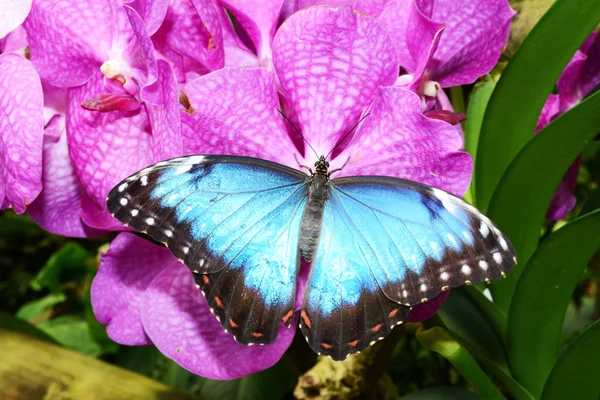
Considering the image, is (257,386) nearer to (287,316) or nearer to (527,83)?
(287,316)

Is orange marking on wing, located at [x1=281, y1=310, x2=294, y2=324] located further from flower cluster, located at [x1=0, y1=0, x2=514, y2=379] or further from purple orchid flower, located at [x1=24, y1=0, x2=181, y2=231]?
purple orchid flower, located at [x1=24, y1=0, x2=181, y2=231]

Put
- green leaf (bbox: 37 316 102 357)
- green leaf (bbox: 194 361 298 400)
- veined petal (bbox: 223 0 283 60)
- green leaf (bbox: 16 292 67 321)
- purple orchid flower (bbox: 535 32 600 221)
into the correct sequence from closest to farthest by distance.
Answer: veined petal (bbox: 223 0 283 60) → purple orchid flower (bbox: 535 32 600 221) → green leaf (bbox: 194 361 298 400) → green leaf (bbox: 37 316 102 357) → green leaf (bbox: 16 292 67 321)

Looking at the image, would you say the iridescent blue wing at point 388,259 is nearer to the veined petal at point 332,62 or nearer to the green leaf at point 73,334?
the veined petal at point 332,62

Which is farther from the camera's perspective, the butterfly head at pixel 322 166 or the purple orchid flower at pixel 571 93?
the purple orchid flower at pixel 571 93

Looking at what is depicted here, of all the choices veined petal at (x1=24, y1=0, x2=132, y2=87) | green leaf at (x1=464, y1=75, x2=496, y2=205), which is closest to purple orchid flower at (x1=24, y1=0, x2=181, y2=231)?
veined petal at (x1=24, y1=0, x2=132, y2=87)

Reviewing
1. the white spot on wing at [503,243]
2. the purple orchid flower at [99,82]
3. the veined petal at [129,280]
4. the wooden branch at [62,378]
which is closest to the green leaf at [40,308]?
the wooden branch at [62,378]

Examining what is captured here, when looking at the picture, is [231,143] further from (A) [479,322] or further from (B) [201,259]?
(A) [479,322]
